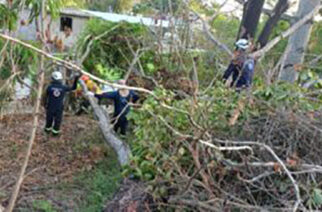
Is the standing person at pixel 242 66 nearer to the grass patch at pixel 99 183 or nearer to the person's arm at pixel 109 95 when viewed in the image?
the person's arm at pixel 109 95

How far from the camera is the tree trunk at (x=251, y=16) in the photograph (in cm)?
834

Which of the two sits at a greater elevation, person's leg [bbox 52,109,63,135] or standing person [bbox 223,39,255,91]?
standing person [bbox 223,39,255,91]

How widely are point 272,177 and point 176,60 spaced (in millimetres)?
5696

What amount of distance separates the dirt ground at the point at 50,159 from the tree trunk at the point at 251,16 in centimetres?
362

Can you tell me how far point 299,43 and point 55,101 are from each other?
460 centimetres

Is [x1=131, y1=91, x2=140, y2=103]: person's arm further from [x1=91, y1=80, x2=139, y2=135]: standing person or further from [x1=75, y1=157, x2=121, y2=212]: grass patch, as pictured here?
[x1=75, y1=157, x2=121, y2=212]: grass patch

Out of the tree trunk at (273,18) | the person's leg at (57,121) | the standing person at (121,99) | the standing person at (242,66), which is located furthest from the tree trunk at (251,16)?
the person's leg at (57,121)

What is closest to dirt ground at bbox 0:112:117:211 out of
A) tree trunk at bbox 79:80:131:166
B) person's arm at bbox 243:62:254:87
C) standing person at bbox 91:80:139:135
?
tree trunk at bbox 79:80:131:166

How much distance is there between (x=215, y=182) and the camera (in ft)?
11.5

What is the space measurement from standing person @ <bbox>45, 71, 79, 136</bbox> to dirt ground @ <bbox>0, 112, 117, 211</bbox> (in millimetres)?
196

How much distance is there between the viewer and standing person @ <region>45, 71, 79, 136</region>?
277 inches

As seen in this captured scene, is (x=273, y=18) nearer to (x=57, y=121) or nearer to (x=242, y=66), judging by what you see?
(x=242, y=66)

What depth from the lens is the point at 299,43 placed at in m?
7.79

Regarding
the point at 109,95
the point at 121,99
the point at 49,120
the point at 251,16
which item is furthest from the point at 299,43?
the point at 49,120
